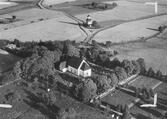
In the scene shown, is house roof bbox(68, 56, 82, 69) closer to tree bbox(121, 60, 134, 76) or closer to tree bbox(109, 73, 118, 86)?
tree bbox(109, 73, 118, 86)

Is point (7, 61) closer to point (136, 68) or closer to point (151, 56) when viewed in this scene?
point (136, 68)

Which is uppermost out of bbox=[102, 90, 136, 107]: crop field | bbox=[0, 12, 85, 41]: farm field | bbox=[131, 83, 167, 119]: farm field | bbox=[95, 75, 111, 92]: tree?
bbox=[0, 12, 85, 41]: farm field

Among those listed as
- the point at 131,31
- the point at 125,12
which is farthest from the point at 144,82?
the point at 125,12

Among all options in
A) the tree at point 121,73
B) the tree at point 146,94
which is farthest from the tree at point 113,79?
the tree at point 146,94

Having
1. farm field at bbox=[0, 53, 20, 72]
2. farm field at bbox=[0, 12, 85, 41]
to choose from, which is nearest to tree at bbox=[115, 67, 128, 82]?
farm field at bbox=[0, 53, 20, 72]

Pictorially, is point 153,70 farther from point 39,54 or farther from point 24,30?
point 24,30
